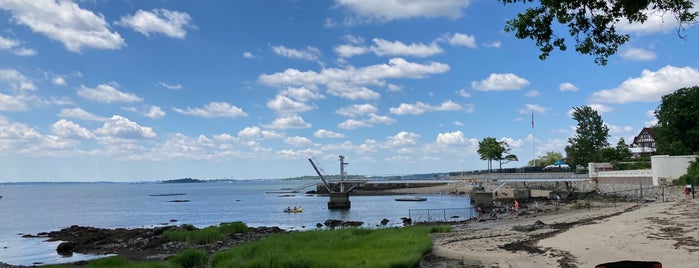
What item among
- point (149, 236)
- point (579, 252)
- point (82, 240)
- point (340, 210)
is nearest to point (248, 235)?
point (149, 236)

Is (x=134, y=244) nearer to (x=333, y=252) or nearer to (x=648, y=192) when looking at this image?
(x=333, y=252)

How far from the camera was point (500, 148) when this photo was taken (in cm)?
16688

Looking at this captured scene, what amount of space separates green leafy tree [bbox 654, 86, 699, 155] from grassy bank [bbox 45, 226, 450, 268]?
2600 inches

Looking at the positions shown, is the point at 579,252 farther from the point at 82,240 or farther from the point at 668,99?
the point at 668,99

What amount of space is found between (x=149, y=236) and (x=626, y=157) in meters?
Result: 91.3

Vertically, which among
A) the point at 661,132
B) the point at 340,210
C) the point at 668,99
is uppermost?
the point at 668,99

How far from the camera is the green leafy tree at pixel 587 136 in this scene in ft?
389

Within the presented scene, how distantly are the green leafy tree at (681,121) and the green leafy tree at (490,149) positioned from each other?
81.9m

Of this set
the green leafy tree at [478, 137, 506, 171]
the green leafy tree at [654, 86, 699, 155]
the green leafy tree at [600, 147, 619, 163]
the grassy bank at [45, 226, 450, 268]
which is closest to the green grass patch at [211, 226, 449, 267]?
the grassy bank at [45, 226, 450, 268]

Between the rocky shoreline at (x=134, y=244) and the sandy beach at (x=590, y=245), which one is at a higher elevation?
the sandy beach at (x=590, y=245)

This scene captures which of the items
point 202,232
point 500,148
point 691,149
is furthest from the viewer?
point 500,148

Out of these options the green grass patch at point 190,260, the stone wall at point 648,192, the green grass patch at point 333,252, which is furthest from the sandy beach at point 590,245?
the stone wall at point 648,192

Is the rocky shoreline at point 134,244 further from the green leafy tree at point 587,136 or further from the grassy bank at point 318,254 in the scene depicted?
the green leafy tree at point 587,136

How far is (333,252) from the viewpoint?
70.5 feet
